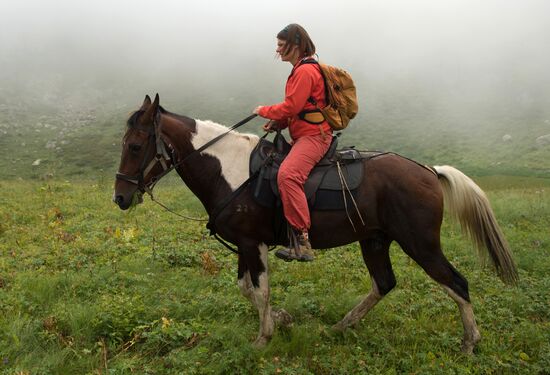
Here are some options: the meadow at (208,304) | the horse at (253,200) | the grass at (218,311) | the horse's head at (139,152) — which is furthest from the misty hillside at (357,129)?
the horse's head at (139,152)

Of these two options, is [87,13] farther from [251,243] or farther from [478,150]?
[251,243]

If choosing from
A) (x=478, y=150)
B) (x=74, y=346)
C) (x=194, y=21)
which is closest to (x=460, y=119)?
(x=478, y=150)

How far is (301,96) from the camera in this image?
544cm

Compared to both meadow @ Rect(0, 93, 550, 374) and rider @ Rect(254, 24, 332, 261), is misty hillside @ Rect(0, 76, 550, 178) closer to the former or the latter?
meadow @ Rect(0, 93, 550, 374)

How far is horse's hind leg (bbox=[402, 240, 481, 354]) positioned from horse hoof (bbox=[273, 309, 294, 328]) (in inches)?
80.1

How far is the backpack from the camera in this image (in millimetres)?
5633

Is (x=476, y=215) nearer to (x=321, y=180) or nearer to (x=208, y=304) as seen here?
(x=321, y=180)

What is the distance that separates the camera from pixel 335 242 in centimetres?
614

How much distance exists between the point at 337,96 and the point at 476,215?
267 cm

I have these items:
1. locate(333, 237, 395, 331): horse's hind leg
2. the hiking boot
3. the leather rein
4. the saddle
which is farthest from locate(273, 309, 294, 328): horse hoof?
the leather rein

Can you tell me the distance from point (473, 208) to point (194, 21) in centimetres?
10817

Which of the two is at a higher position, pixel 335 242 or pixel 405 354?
pixel 335 242

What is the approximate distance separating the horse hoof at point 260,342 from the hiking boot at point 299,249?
1.18 metres

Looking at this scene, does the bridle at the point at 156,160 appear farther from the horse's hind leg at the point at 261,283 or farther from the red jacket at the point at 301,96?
the horse's hind leg at the point at 261,283
